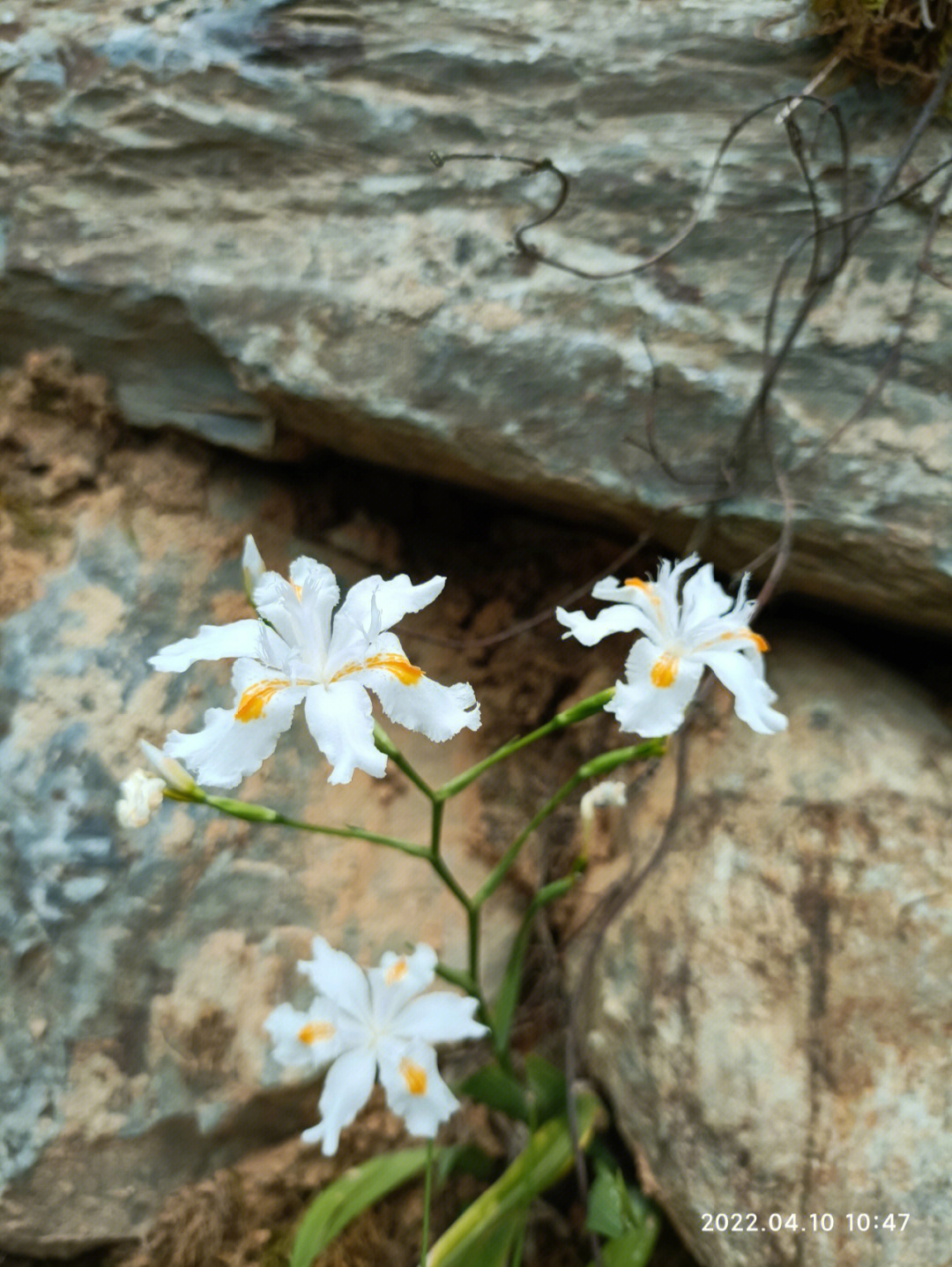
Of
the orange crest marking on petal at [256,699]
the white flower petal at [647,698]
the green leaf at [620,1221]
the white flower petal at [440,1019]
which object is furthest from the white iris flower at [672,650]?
the green leaf at [620,1221]

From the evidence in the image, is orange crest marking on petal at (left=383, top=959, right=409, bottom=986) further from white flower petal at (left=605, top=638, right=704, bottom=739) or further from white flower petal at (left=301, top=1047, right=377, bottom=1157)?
white flower petal at (left=605, top=638, right=704, bottom=739)

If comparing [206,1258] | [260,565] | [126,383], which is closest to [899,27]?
[260,565]

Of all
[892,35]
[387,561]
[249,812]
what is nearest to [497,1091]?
[249,812]

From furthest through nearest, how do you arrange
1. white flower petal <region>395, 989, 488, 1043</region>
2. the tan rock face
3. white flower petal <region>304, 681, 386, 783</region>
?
the tan rock face < white flower petal <region>395, 989, 488, 1043</region> < white flower petal <region>304, 681, 386, 783</region>

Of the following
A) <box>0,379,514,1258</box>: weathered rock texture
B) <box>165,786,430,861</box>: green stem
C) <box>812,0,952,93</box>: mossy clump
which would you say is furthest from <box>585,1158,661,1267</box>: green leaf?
<box>812,0,952,93</box>: mossy clump

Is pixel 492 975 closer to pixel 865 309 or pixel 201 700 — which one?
pixel 201 700

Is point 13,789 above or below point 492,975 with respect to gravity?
above

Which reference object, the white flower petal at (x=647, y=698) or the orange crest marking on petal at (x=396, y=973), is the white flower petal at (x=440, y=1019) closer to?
the orange crest marking on petal at (x=396, y=973)
